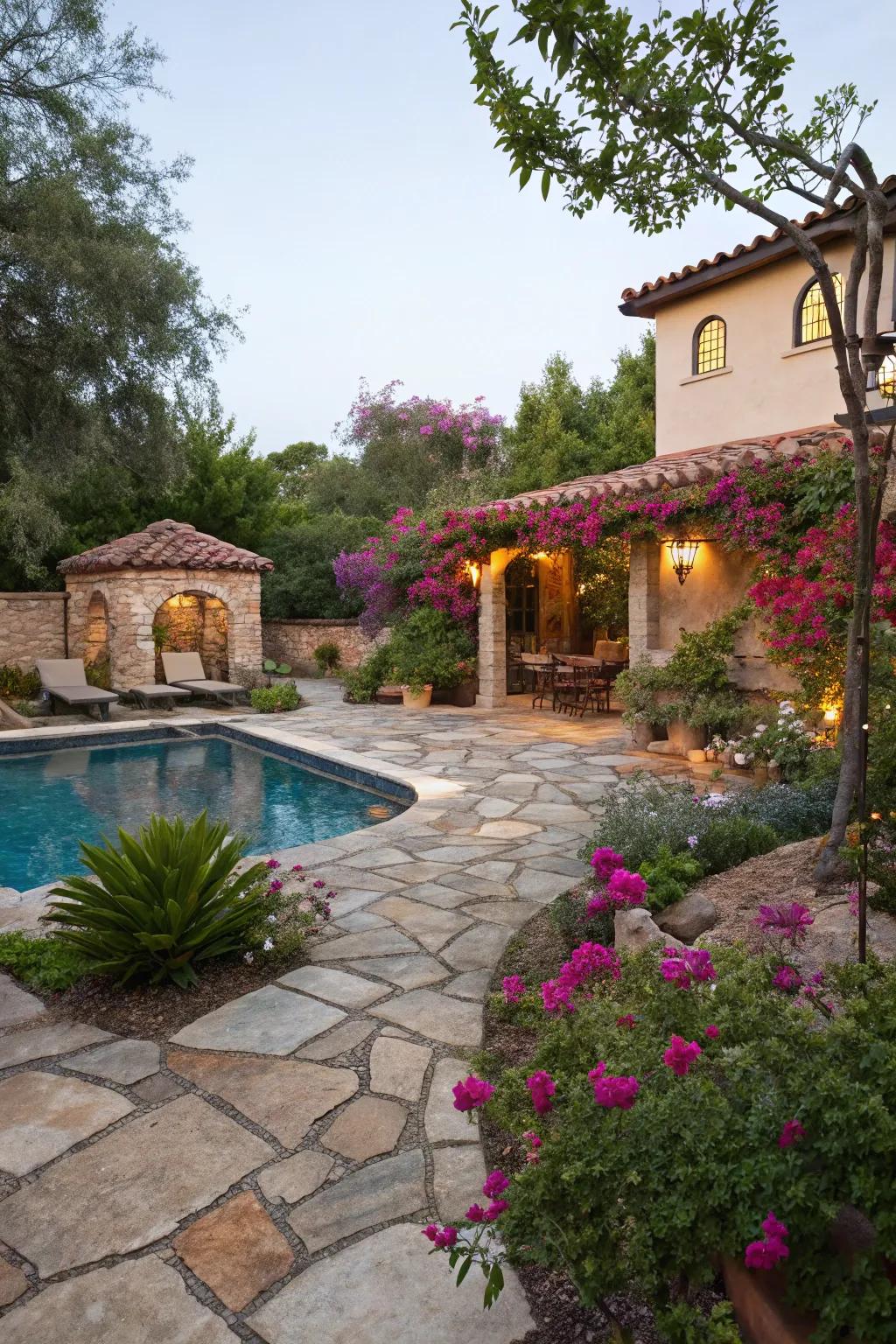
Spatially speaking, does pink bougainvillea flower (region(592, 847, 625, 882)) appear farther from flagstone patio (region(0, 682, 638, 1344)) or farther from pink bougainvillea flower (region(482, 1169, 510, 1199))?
pink bougainvillea flower (region(482, 1169, 510, 1199))

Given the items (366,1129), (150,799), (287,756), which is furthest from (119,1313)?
(287,756)

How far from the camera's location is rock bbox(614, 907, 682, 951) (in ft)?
11.1

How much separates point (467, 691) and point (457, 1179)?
11.3 metres

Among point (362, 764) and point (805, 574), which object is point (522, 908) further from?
point (805, 574)

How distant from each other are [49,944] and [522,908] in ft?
7.64

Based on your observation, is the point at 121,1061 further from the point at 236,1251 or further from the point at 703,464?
the point at 703,464

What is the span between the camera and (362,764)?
863 cm

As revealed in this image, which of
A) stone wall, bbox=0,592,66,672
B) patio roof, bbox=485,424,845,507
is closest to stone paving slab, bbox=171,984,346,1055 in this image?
patio roof, bbox=485,424,845,507

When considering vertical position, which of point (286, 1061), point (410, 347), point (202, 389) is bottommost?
point (286, 1061)

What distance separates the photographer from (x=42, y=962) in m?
3.84

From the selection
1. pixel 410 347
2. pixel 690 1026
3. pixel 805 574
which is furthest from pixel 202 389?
pixel 410 347

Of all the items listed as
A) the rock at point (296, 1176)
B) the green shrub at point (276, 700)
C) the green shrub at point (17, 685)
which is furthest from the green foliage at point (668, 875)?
the green shrub at point (17, 685)

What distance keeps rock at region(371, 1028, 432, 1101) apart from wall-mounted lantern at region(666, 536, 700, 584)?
25.0 feet

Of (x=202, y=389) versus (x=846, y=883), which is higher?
(x=202, y=389)
